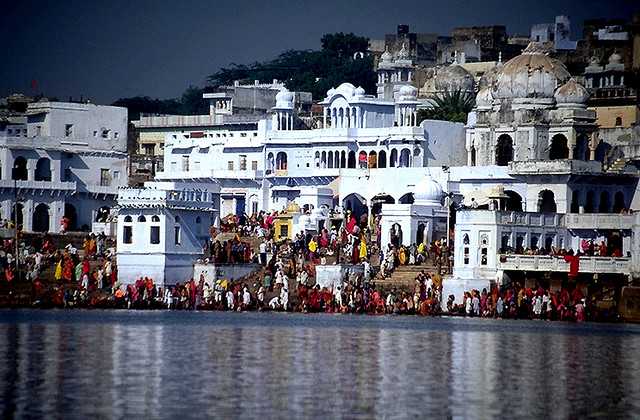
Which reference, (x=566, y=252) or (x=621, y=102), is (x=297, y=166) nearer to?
(x=621, y=102)

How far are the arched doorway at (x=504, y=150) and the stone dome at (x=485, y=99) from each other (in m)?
1.59

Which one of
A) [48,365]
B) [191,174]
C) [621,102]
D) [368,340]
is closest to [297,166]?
[191,174]

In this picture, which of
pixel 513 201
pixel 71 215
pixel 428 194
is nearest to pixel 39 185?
pixel 71 215

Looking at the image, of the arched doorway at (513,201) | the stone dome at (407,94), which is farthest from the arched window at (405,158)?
the arched doorway at (513,201)

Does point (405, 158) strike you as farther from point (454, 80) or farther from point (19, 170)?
point (19, 170)

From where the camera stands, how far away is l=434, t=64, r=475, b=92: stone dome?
99.7 metres

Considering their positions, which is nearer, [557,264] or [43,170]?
[557,264]

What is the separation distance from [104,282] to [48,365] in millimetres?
25679

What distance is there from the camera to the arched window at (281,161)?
9149 centimetres

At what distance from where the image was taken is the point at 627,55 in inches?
4178

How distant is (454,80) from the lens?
100 metres

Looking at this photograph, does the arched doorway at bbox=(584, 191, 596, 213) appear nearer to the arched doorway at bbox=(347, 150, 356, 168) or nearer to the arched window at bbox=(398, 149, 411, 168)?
the arched window at bbox=(398, 149, 411, 168)

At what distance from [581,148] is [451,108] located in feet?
41.9

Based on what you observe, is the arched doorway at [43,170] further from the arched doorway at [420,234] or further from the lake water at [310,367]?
the lake water at [310,367]
